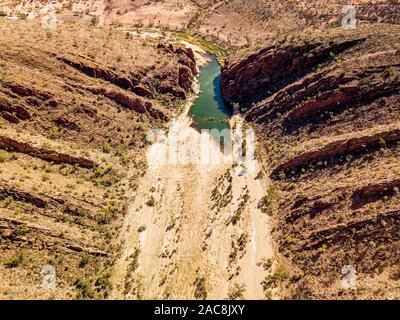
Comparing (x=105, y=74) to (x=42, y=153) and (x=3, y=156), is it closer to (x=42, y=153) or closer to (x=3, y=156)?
(x=42, y=153)

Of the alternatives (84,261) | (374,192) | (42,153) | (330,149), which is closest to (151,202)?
(84,261)

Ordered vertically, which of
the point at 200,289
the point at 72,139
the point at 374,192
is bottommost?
the point at 200,289

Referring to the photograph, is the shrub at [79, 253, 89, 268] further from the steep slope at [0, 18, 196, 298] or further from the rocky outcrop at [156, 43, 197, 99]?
the rocky outcrop at [156, 43, 197, 99]

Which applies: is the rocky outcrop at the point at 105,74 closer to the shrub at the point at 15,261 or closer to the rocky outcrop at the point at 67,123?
the rocky outcrop at the point at 67,123

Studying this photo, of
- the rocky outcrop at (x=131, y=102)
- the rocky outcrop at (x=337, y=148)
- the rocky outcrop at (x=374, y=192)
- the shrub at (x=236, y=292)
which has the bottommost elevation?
the shrub at (x=236, y=292)

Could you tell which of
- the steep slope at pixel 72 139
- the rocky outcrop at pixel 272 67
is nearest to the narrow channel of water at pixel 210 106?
the rocky outcrop at pixel 272 67

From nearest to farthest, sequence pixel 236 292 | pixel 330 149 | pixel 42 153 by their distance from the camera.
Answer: pixel 236 292
pixel 42 153
pixel 330 149
